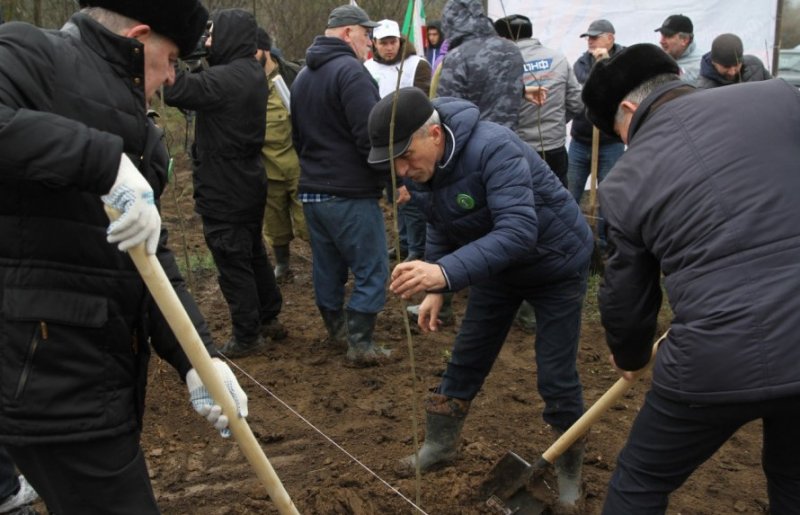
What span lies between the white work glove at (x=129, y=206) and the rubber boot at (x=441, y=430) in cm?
216

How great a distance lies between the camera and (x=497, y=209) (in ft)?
10.1

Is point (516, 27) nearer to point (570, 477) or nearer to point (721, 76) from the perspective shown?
point (721, 76)

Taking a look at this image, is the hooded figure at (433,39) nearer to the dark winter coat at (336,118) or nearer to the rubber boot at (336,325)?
the dark winter coat at (336,118)

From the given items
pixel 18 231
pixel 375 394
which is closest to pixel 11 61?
pixel 18 231

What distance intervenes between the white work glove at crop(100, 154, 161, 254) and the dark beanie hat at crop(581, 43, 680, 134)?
1505 millimetres

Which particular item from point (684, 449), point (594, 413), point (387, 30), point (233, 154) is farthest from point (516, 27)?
point (684, 449)

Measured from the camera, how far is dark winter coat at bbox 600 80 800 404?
2174 millimetres

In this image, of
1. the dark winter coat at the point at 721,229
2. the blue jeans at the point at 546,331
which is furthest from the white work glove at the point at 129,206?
the blue jeans at the point at 546,331

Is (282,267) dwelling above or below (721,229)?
below

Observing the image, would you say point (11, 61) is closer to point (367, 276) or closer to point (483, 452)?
point (483, 452)

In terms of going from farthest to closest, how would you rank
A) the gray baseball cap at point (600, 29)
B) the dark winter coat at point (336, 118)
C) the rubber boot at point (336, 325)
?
the gray baseball cap at point (600, 29), the rubber boot at point (336, 325), the dark winter coat at point (336, 118)

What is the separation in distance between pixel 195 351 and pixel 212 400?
0.29 metres

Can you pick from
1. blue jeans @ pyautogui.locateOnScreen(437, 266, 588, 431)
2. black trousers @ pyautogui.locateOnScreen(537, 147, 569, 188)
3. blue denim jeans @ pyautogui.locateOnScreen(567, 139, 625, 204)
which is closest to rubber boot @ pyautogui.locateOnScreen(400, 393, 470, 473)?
blue jeans @ pyautogui.locateOnScreen(437, 266, 588, 431)

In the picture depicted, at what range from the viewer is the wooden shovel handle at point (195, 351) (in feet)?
6.49
